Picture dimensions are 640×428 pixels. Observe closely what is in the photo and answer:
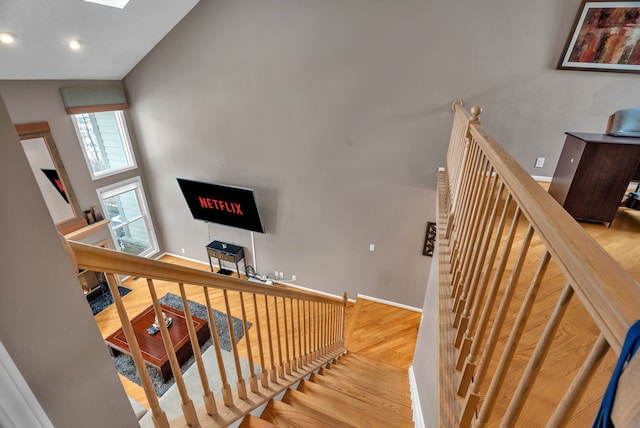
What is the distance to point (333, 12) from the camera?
3629mm

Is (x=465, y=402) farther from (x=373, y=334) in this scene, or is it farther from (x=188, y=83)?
(x=188, y=83)

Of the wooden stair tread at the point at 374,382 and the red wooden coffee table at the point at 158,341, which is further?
the red wooden coffee table at the point at 158,341

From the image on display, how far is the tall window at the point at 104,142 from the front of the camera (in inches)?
192

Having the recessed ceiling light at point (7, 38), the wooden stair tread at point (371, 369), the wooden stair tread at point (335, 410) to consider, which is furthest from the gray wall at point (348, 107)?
the wooden stair tread at point (335, 410)

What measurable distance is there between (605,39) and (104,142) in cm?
704

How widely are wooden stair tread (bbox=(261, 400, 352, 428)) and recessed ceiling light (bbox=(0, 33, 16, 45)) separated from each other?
4.48 metres

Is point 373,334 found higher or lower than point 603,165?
lower

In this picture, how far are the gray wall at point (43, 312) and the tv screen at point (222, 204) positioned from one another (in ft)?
14.0

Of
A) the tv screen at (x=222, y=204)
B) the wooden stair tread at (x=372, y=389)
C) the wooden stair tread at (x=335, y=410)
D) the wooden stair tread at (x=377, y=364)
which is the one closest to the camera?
the wooden stair tread at (x=335, y=410)

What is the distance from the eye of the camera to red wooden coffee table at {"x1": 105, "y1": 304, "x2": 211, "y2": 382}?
3.57 meters

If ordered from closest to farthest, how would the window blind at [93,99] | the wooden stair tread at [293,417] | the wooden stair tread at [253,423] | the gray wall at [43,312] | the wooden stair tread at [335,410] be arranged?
the gray wall at [43,312], the wooden stair tread at [253,423], the wooden stair tread at [293,417], the wooden stair tread at [335,410], the window blind at [93,99]

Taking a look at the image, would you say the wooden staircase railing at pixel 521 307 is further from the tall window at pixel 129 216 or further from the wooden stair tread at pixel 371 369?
the tall window at pixel 129 216

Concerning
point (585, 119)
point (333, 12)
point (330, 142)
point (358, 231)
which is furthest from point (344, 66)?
point (585, 119)

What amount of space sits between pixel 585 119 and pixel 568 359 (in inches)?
125
